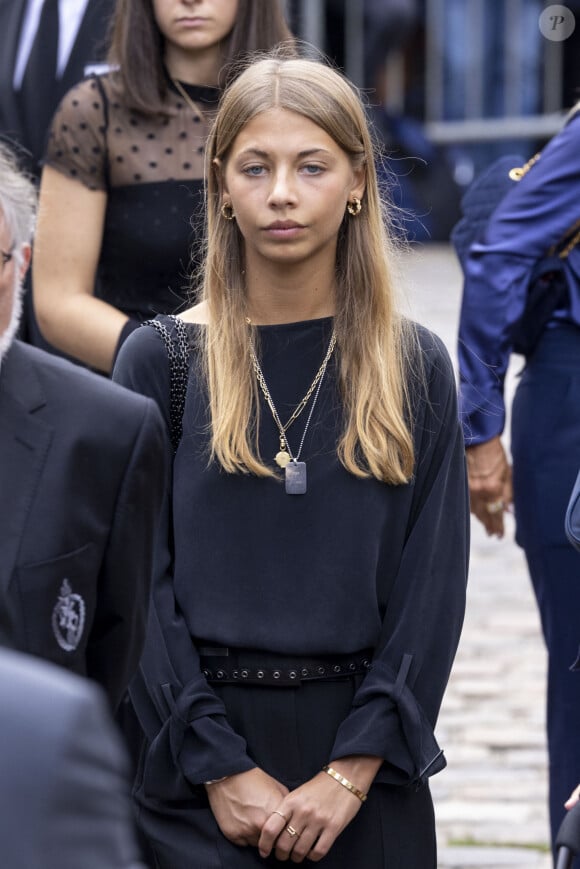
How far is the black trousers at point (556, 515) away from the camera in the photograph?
4.06m

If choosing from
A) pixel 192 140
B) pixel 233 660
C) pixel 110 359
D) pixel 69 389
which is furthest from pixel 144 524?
pixel 192 140

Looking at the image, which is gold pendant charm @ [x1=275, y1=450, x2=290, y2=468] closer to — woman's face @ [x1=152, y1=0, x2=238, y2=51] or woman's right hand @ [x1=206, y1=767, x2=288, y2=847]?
woman's right hand @ [x1=206, y1=767, x2=288, y2=847]

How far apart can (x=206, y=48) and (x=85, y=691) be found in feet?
9.33

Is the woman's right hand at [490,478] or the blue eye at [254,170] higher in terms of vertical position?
the blue eye at [254,170]

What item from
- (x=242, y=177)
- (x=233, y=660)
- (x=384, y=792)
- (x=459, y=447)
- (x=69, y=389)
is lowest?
(x=384, y=792)

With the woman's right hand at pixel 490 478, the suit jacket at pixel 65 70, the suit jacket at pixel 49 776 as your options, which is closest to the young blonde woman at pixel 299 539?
the woman's right hand at pixel 490 478

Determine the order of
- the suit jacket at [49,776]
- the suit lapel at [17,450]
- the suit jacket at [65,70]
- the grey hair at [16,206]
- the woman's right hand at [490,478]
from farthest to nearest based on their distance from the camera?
the suit jacket at [65,70], the woman's right hand at [490,478], the grey hair at [16,206], the suit lapel at [17,450], the suit jacket at [49,776]

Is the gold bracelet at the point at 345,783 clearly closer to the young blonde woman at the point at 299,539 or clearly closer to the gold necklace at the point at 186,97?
the young blonde woman at the point at 299,539

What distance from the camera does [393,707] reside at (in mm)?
3020

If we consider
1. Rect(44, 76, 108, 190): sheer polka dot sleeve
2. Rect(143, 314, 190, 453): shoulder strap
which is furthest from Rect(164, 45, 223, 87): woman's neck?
Rect(143, 314, 190, 453): shoulder strap

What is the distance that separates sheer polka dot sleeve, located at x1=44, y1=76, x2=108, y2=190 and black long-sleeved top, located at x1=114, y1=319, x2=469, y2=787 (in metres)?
0.84

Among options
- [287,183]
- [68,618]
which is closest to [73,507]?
[68,618]

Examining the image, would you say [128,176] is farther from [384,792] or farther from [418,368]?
[384,792]

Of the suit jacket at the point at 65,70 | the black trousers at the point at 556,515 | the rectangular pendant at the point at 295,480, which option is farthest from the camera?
the suit jacket at the point at 65,70
